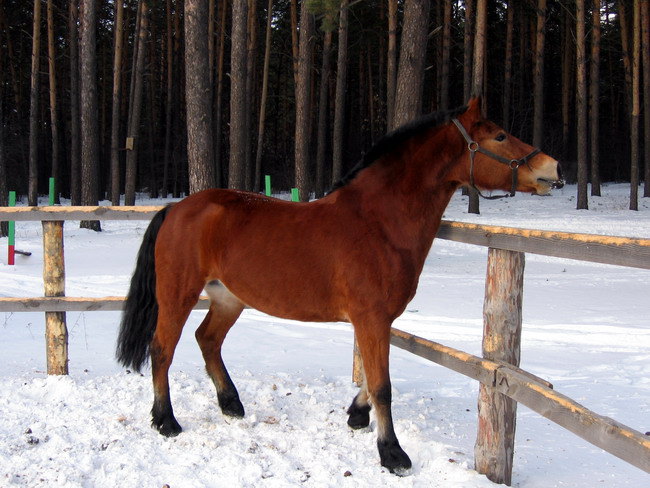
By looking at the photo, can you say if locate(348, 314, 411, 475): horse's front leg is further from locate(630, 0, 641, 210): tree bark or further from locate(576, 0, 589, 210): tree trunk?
locate(630, 0, 641, 210): tree bark

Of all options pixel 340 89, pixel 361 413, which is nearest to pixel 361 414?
pixel 361 413

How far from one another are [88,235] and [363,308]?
14133 millimetres

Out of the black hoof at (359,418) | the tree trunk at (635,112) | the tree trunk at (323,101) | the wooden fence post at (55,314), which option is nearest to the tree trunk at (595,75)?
the tree trunk at (635,112)

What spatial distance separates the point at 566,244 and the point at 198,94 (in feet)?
28.1

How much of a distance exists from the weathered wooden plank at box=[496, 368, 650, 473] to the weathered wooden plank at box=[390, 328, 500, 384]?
0.10 meters

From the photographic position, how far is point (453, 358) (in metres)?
3.87

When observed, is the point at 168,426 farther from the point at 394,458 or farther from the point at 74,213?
the point at 74,213

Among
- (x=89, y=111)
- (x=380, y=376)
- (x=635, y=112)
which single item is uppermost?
(x=635, y=112)

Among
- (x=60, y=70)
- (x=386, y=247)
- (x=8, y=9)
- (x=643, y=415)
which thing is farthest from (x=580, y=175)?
(x=60, y=70)

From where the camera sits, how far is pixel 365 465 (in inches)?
149

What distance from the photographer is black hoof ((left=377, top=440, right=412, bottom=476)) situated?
3.69 m

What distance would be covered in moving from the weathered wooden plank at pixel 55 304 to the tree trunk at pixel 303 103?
11661 mm

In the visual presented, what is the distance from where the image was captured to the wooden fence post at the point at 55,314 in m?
5.21

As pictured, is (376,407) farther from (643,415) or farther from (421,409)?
(643,415)
